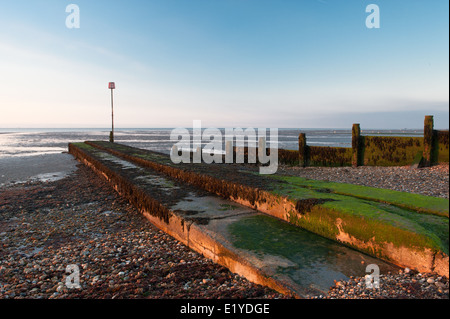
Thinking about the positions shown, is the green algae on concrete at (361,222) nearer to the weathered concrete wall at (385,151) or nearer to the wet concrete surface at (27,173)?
the weathered concrete wall at (385,151)

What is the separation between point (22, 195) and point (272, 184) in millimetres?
7088

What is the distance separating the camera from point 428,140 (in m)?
10.2

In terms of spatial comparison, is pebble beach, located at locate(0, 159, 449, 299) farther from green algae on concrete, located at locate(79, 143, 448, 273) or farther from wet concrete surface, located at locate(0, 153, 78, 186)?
wet concrete surface, located at locate(0, 153, 78, 186)

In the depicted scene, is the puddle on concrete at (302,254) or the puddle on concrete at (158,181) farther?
the puddle on concrete at (158,181)

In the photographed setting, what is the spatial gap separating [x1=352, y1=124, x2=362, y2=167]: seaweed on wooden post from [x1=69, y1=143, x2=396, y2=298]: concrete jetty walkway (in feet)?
28.8

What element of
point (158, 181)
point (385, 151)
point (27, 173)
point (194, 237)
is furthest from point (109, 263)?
point (385, 151)

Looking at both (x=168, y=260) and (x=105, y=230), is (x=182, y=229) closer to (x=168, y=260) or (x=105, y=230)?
(x=168, y=260)

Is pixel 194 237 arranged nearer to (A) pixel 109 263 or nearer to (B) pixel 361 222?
(A) pixel 109 263

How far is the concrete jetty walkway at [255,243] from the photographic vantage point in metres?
2.56

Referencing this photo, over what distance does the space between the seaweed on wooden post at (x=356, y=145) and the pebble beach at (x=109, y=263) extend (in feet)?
15.9

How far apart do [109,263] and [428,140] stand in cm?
1127

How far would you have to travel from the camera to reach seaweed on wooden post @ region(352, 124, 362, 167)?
39.0 ft

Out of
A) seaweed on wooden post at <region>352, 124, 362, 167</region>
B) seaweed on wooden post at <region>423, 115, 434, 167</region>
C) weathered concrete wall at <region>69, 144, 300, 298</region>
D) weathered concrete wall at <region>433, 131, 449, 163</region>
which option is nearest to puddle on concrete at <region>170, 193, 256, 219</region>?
weathered concrete wall at <region>69, 144, 300, 298</region>

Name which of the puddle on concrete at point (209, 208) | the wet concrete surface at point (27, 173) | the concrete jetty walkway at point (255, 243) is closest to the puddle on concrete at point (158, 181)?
the concrete jetty walkway at point (255, 243)
